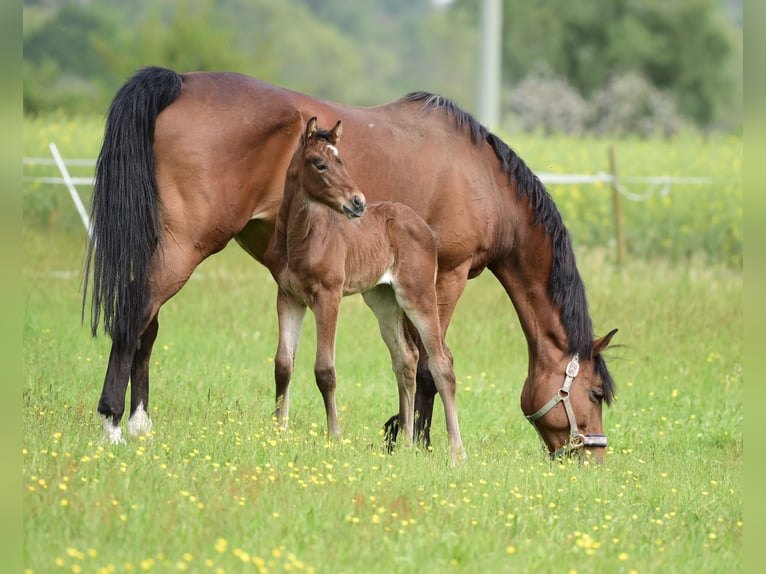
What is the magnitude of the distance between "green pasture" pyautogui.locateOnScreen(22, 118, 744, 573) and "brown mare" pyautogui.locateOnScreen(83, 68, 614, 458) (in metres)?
0.53

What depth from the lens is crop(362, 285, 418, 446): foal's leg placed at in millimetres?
6914

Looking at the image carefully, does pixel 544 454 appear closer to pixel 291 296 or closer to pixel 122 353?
pixel 291 296

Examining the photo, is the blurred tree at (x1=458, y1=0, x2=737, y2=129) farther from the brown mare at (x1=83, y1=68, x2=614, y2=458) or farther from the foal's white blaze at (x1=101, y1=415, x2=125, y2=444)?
the foal's white blaze at (x1=101, y1=415, x2=125, y2=444)

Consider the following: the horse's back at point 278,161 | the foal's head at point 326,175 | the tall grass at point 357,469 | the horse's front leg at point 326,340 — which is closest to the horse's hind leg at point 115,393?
the tall grass at point 357,469

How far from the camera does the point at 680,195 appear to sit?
750 inches

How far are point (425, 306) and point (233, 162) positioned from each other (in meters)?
1.42

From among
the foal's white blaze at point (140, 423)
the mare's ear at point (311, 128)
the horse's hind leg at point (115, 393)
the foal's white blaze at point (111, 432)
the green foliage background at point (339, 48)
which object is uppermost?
the green foliage background at point (339, 48)

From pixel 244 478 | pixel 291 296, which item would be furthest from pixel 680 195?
pixel 244 478

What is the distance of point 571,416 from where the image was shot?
23.9 ft

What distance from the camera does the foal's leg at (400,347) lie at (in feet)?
22.7

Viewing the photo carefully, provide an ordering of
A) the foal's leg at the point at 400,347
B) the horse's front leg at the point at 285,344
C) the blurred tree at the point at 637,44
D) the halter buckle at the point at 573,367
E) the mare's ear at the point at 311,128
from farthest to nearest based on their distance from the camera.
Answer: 1. the blurred tree at the point at 637,44
2. the halter buckle at the point at 573,367
3. the foal's leg at the point at 400,347
4. the horse's front leg at the point at 285,344
5. the mare's ear at the point at 311,128

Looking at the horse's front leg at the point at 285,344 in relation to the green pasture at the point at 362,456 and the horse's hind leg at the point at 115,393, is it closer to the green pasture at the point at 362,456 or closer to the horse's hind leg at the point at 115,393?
the green pasture at the point at 362,456

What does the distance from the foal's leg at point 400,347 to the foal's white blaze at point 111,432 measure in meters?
1.72

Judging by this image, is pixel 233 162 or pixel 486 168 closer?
pixel 233 162
